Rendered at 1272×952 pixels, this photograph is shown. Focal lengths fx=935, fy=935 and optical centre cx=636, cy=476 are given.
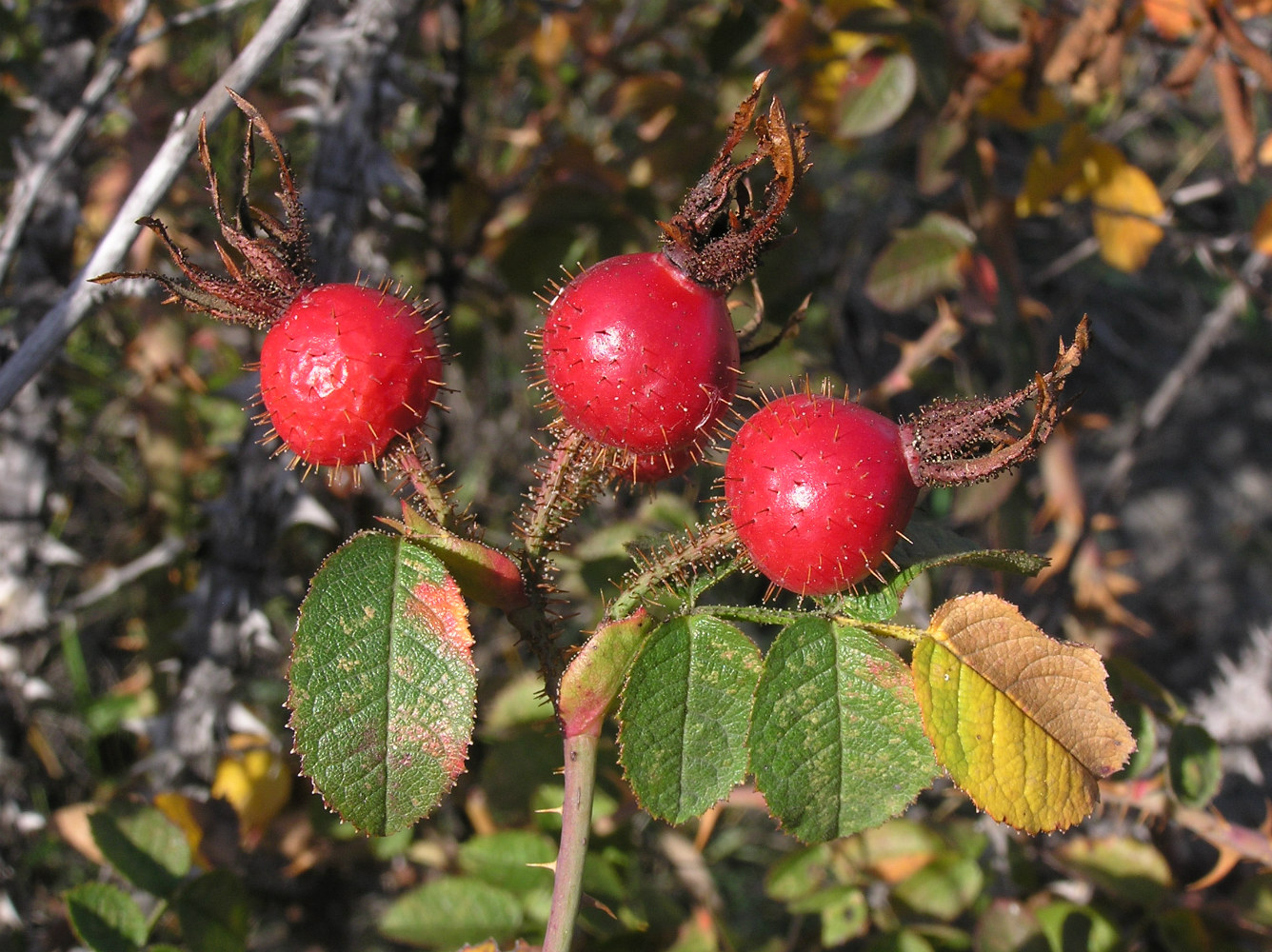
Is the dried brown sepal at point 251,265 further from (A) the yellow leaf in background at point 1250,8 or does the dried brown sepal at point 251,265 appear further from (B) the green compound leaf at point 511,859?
(A) the yellow leaf in background at point 1250,8

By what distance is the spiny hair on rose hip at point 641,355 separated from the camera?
809mm

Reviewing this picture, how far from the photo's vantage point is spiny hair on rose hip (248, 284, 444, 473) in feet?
2.78

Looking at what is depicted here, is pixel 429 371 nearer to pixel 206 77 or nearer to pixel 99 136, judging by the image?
pixel 99 136

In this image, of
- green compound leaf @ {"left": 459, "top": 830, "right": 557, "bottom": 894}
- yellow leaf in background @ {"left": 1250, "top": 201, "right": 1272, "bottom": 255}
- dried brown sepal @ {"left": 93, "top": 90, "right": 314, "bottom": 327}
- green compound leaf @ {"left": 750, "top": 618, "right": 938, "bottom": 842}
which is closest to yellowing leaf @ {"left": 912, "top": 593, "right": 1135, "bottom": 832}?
green compound leaf @ {"left": 750, "top": 618, "right": 938, "bottom": 842}

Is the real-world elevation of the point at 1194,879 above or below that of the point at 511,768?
below

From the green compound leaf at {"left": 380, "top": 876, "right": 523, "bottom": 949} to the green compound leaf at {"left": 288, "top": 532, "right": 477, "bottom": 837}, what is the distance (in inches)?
26.2

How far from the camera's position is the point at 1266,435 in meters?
3.47

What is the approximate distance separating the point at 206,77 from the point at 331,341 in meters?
2.40

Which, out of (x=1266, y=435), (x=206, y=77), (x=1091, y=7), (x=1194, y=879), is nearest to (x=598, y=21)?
(x=206, y=77)

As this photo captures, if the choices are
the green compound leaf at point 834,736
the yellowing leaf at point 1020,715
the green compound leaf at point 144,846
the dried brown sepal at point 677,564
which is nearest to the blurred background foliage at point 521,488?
the green compound leaf at point 144,846

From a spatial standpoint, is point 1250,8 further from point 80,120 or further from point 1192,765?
point 80,120

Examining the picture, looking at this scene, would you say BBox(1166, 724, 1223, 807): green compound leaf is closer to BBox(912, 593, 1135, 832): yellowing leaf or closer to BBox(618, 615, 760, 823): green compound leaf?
BBox(912, 593, 1135, 832): yellowing leaf

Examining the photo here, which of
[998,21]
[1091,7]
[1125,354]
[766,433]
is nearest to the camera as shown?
[766,433]

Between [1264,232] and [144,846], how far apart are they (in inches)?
87.0
